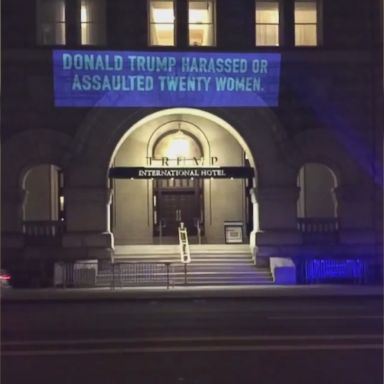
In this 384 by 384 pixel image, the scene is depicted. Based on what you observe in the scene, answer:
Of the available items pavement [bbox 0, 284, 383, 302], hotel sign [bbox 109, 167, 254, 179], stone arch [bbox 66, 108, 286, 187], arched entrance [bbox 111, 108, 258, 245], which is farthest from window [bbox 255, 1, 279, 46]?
pavement [bbox 0, 284, 383, 302]

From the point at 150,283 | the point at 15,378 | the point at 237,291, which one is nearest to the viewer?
the point at 15,378

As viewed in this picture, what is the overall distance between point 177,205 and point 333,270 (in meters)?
8.77

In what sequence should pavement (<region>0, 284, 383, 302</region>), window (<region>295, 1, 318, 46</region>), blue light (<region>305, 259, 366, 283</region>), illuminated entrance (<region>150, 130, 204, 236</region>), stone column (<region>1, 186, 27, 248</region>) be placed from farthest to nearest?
1. illuminated entrance (<region>150, 130, 204, 236</region>)
2. window (<region>295, 1, 318, 46</region>)
3. stone column (<region>1, 186, 27, 248</region>)
4. blue light (<region>305, 259, 366, 283</region>)
5. pavement (<region>0, 284, 383, 302</region>)

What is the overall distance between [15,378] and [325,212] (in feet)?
80.9

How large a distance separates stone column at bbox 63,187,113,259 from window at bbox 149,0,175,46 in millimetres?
6134

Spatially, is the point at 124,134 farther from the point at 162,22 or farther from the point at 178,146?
the point at 178,146

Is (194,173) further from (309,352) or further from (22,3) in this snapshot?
(309,352)

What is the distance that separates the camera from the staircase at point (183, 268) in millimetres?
27500

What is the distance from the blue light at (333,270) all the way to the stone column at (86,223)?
23.6 ft

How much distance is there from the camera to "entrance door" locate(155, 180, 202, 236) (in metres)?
34.4

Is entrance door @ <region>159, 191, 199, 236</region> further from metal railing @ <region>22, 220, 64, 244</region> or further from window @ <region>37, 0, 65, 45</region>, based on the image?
window @ <region>37, 0, 65, 45</region>

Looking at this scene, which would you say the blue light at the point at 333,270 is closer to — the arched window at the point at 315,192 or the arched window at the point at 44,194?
the arched window at the point at 315,192

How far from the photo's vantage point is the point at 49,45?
96.6 feet

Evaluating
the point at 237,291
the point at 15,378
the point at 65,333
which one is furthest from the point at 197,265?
the point at 15,378
